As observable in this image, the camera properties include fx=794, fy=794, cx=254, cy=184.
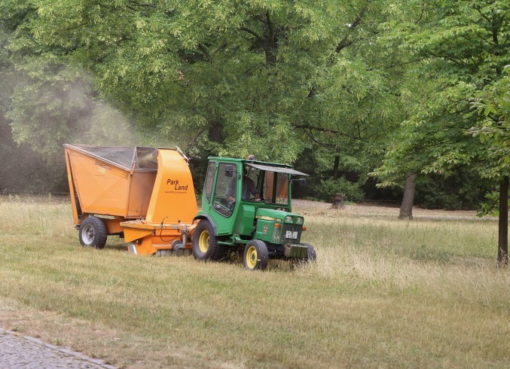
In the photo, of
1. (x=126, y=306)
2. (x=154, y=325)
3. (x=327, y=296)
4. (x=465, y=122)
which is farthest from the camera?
→ (x=465, y=122)

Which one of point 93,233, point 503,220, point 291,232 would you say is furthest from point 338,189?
point 291,232

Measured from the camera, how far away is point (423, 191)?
51156mm

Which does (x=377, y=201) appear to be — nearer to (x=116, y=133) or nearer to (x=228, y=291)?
(x=116, y=133)

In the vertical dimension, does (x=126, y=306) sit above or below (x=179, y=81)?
below

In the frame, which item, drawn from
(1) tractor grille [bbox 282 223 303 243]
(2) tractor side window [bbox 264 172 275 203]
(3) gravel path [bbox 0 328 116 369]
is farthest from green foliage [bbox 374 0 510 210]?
(3) gravel path [bbox 0 328 116 369]

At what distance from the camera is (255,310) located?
33.8 feet

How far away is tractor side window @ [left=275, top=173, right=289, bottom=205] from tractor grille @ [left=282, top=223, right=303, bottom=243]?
96 cm

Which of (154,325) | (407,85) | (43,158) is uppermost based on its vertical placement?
(407,85)

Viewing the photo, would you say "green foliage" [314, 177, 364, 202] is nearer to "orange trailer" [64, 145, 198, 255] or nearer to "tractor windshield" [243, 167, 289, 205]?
"orange trailer" [64, 145, 198, 255]

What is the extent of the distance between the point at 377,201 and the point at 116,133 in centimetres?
3129

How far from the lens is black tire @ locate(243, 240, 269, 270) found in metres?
14.6

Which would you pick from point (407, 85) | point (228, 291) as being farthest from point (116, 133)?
point (228, 291)

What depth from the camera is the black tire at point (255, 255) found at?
1459cm

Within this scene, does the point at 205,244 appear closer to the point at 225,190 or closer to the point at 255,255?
the point at 225,190
